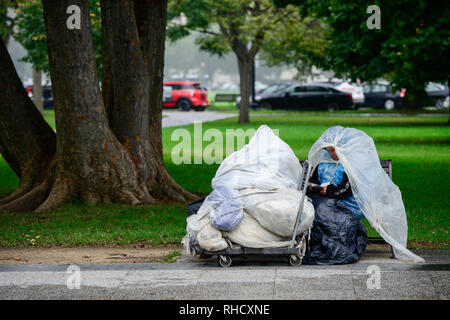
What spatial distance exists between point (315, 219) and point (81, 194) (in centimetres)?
459

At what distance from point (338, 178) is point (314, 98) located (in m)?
37.5

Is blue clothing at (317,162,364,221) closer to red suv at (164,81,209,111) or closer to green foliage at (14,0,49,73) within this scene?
green foliage at (14,0,49,73)

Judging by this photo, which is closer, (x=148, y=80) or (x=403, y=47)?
(x=148, y=80)

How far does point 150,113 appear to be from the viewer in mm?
12922

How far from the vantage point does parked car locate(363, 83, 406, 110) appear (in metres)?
45.6

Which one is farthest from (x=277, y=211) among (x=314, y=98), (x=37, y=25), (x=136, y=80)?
(x=314, y=98)

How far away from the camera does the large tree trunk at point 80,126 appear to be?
11.1 metres

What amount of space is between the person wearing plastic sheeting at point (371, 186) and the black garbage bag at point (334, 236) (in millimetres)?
159

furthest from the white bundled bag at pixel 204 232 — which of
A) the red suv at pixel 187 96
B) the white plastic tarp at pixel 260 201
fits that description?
the red suv at pixel 187 96

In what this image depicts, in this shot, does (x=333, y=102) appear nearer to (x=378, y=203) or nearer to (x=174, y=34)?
(x=174, y=34)

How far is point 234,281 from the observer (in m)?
6.92

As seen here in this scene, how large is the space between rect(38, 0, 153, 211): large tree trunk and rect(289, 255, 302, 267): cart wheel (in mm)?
4442

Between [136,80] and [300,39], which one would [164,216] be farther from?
[300,39]
